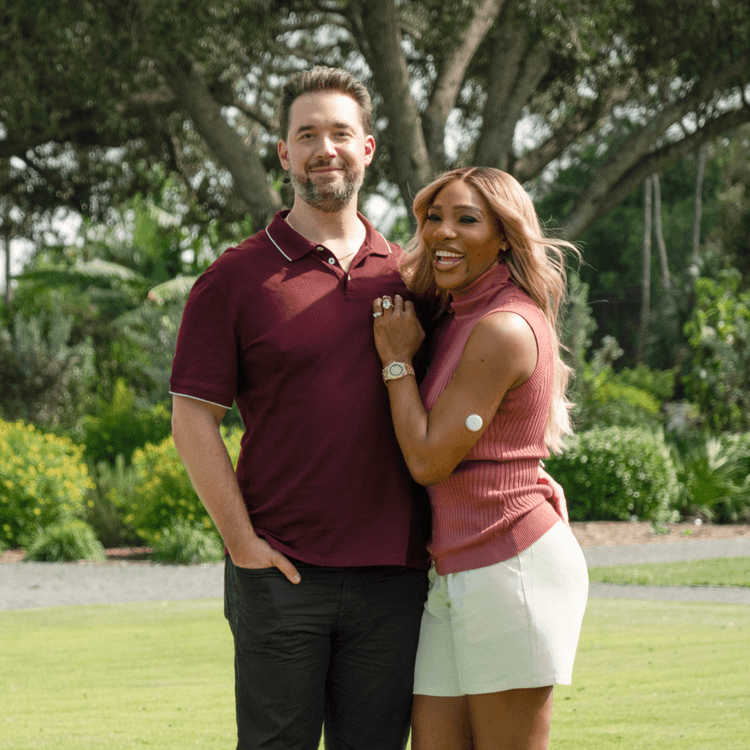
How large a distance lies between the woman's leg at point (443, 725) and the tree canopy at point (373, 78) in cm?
939

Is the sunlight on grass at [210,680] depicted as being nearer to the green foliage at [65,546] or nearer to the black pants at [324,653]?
the black pants at [324,653]

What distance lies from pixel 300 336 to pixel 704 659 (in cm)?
483

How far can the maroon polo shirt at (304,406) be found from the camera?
9.57 feet

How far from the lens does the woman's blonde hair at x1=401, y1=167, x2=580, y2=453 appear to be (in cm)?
295

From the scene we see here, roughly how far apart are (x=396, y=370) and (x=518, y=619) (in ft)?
2.58

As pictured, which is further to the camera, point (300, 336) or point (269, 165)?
point (269, 165)

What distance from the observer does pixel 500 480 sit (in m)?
2.83

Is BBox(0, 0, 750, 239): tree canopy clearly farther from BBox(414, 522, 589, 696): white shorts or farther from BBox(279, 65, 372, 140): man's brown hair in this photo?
BBox(414, 522, 589, 696): white shorts

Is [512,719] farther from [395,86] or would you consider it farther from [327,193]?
[395,86]

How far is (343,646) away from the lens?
2.99m

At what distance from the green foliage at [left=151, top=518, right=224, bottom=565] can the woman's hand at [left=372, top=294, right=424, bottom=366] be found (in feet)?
31.0

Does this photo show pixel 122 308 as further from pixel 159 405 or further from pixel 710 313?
pixel 710 313

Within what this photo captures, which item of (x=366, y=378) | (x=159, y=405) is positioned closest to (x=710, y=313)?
(x=159, y=405)

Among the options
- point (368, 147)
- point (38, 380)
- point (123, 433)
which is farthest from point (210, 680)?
point (38, 380)
